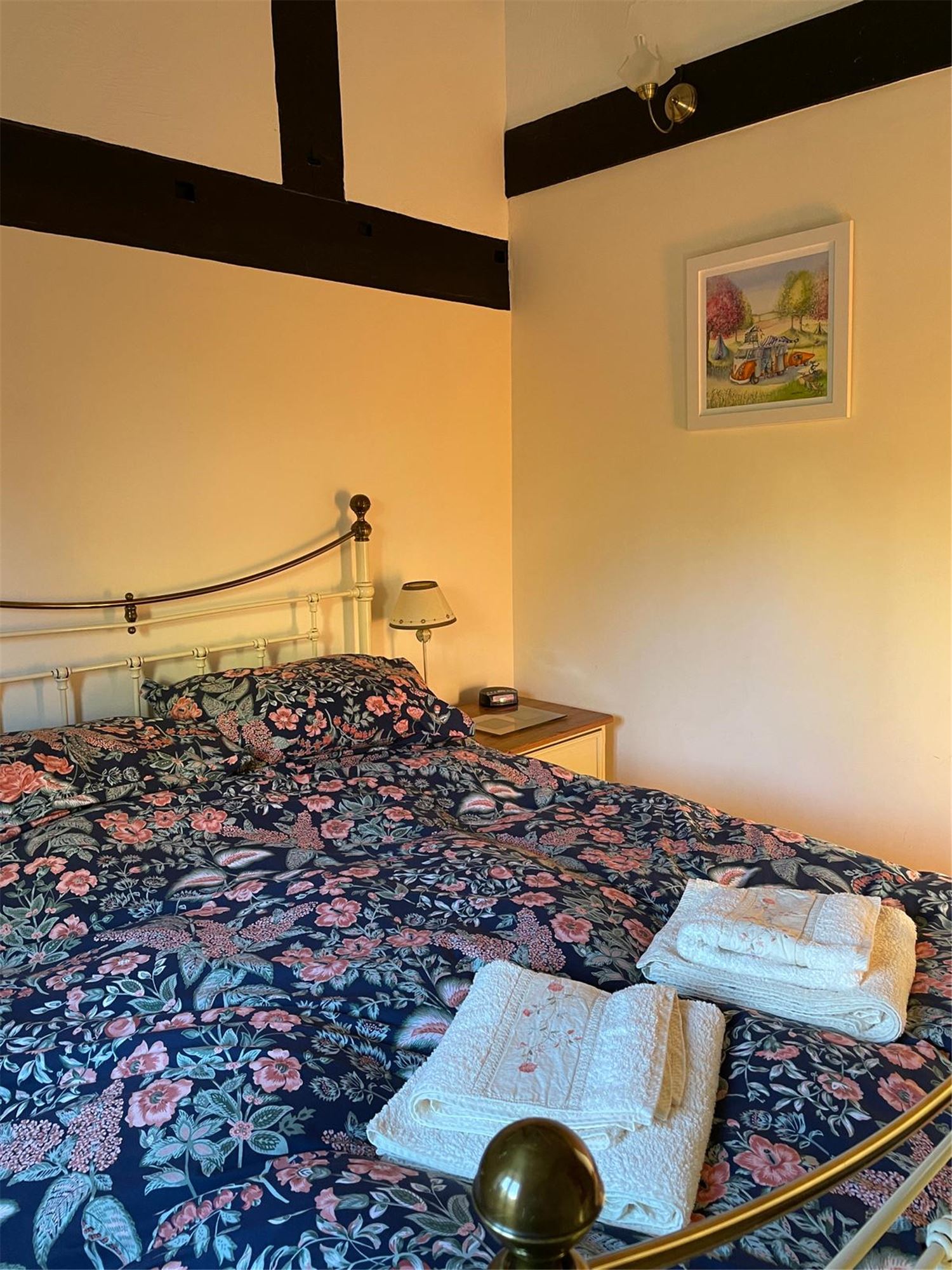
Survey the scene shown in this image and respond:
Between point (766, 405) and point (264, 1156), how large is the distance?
8.04 ft

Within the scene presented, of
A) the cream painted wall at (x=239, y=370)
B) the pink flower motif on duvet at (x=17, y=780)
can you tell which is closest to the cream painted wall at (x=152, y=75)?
the cream painted wall at (x=239, y=370)

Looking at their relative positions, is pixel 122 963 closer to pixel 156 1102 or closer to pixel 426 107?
pixel 156 1102

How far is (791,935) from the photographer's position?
1396 millimetres

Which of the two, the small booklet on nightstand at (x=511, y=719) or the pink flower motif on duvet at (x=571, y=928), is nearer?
the pink flower motif on duvet at (x=571, y=928)

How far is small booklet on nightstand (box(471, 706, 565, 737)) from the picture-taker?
3.15 meters

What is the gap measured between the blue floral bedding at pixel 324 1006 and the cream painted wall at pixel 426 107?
207 centimetres

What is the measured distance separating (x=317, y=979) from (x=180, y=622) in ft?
5.22

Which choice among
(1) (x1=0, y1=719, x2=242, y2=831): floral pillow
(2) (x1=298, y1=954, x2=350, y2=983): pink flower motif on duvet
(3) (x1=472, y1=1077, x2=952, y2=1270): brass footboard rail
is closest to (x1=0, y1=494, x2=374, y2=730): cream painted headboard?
(1) (x1=0, y1=719, x2=242, y2=831): floral pillow

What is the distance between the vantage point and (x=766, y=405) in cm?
281

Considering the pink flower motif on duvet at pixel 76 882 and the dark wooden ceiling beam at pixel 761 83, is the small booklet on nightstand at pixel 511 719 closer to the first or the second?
the pink flower motif on duvet at pixel 76 882

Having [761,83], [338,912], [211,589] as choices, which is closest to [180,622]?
[211,589]

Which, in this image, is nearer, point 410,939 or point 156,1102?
point 156,1102

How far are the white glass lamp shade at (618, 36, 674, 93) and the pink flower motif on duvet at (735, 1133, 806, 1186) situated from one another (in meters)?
2.68

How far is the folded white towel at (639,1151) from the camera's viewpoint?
0.92m
